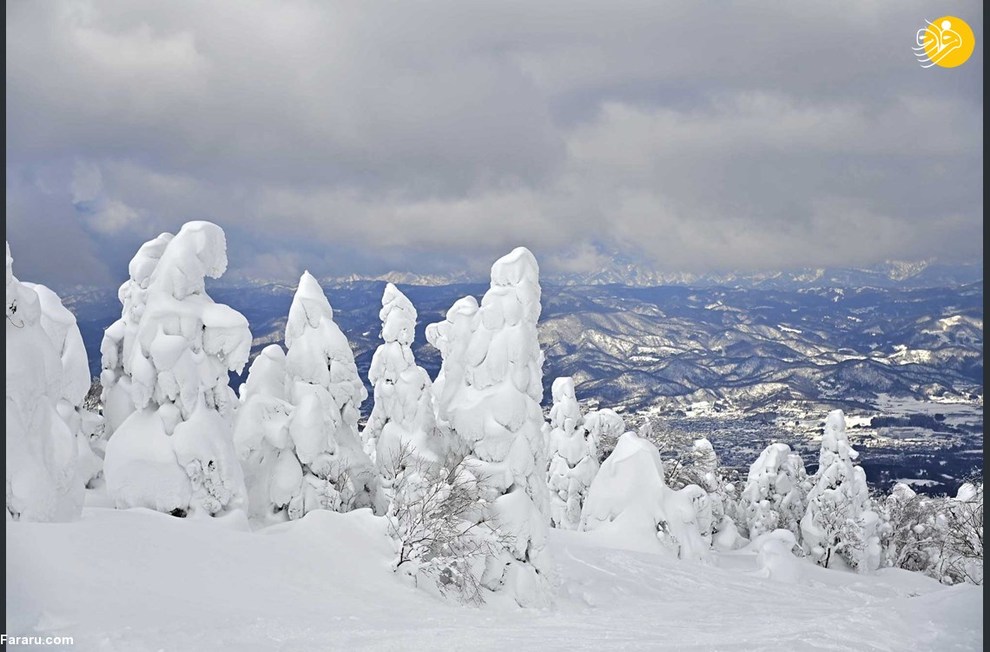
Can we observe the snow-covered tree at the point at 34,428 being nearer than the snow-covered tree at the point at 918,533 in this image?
Yes

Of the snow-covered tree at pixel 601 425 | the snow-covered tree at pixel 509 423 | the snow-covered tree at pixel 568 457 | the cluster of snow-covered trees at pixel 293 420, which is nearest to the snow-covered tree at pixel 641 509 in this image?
the snow-covered tree at pixel 568 457

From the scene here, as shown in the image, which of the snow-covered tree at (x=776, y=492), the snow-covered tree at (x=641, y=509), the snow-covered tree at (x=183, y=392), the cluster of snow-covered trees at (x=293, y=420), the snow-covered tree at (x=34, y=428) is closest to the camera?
the snow-covered tree at (x=34, y=428)

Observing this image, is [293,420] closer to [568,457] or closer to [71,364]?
[71,364]

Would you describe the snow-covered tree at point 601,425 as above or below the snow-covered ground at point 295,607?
above

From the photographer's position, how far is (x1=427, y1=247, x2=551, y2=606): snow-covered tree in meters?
24.0

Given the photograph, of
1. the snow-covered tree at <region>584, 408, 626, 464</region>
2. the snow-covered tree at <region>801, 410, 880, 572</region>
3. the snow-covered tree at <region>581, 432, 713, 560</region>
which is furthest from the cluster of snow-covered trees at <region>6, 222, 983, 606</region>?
the snow-covered tree at <region>584, 408, 626, 464</region>

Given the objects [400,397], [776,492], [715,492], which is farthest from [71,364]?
[776,492]

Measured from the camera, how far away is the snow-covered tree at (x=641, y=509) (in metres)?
39.2

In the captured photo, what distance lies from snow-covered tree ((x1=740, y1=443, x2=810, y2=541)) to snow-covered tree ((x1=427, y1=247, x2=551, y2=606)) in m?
35.9

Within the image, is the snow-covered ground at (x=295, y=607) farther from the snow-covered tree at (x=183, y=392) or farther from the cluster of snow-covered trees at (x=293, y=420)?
the snow-covered tree at (x=183, y=392)

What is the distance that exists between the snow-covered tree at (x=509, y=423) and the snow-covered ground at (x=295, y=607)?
1.60 meters

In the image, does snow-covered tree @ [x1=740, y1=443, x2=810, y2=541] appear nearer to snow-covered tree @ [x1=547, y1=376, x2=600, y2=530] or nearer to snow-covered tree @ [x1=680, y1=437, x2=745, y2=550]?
snow-covered tree @ [x1=680, y1=437, x2=745, y2=550]

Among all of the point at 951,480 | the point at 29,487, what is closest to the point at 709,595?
the point at 29,487

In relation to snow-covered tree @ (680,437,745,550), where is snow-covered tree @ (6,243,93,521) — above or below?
above
